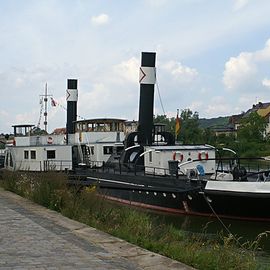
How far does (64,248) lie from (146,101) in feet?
58.3

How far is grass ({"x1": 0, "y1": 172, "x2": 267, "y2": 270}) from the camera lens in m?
7.05

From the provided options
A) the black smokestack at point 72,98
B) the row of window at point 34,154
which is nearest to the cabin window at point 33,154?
the row of window at point 34,154

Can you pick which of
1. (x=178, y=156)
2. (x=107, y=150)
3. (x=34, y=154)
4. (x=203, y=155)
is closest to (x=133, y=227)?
(x=178, y=156)

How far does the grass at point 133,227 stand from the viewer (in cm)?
705

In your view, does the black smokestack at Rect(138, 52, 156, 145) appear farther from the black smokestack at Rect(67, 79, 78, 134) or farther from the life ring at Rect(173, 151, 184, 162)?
the black smokestack at Rect(67, 79, 78, 134)

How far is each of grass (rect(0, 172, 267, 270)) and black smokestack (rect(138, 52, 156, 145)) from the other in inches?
364

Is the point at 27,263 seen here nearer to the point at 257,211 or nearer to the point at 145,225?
the point at 145,225

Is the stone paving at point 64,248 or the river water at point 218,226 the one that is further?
the river water at point 218,226

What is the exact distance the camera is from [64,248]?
7.53 m

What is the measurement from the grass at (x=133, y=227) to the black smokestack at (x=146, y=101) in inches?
364

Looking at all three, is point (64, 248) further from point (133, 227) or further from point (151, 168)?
point (151, 168)

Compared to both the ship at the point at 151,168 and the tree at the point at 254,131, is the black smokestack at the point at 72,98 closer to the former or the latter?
the ship at the point at 151,168

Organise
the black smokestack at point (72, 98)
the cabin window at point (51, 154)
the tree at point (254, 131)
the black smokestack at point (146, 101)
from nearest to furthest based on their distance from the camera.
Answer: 1. the black smokestack at point (146, 101)
2. the cabin window at point (51, 154)
3. the black smokestack at point (72, 98)
4. the tree at point (254, 131)

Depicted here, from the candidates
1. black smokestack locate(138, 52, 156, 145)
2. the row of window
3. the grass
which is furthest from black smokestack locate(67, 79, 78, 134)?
the grass
